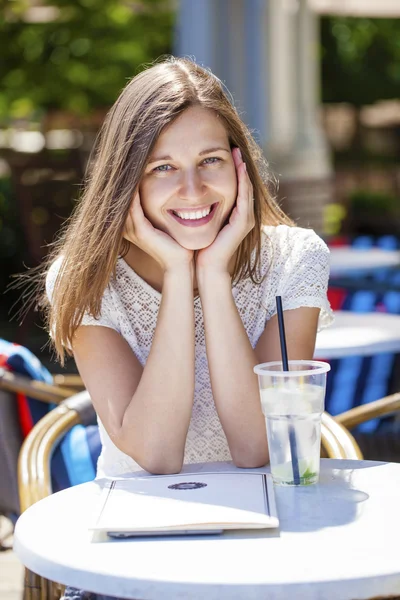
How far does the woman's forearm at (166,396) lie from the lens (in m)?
1.63

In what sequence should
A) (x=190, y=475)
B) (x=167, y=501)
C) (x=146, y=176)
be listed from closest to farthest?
(x=167, y=501), (x=190, y=475), (x=146, y=176)

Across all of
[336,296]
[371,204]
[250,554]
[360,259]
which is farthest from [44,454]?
[371,204]

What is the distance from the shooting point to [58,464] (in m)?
2.30

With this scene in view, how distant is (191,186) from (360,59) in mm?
20624

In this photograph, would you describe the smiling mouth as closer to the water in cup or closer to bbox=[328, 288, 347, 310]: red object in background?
the water in cup

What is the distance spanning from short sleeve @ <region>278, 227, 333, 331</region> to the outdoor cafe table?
21.5 inches

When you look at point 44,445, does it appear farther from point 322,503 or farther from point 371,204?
point 371,204

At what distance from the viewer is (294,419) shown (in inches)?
55.5

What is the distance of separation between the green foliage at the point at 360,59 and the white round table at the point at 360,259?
53.1ft

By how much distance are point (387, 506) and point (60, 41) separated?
12.0 metres

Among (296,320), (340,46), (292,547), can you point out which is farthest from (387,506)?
(340,46)

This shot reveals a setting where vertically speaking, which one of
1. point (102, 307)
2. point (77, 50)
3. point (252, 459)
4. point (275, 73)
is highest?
point (77, 50)

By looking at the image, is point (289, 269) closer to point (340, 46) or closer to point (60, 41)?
point (60, 41)

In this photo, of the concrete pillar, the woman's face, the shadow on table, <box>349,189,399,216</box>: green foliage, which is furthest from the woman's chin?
<box>349,189,399,216</box>: green foliage
